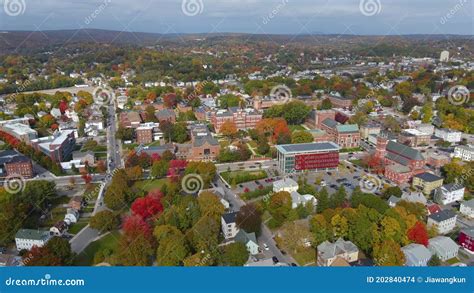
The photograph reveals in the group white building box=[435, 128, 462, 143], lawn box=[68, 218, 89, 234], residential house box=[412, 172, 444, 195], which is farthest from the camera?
white building box=[435, 128, 462, 143]

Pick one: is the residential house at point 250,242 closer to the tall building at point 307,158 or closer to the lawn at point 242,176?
the lawn at point 242,176

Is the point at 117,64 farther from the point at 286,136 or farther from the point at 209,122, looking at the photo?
the point at 286,136

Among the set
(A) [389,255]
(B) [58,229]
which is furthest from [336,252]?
(B) [58,229]

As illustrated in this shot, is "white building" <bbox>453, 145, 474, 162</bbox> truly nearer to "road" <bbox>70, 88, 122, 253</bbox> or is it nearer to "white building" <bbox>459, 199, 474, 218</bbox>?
"white building" <bbox>459, 199, 474, 218</bbox>

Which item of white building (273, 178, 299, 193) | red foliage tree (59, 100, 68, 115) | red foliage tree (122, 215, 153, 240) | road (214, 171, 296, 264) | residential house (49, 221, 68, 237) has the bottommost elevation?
road (214, 171, 296, 264)

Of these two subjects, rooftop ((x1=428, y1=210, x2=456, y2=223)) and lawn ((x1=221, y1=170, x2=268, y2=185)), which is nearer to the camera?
rooftop ((x1=428, y1=210, x2=456, y2=223))

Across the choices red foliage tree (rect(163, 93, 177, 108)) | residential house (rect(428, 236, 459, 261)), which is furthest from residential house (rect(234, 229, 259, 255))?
red foliage tree (rect(163, 93, 177, 108))
